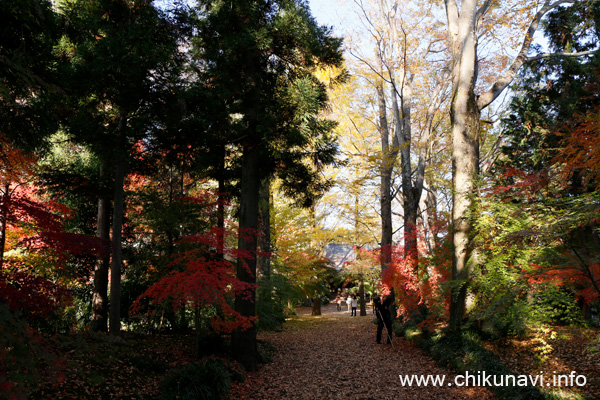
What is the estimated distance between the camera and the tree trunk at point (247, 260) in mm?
8273

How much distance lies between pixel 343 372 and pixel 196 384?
11.8 feet

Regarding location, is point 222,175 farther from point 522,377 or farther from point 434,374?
point 522,377

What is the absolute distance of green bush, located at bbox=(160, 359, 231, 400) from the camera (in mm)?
5680

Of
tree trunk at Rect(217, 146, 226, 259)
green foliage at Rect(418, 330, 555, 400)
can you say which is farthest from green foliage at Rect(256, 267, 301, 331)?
green foliage at Rect(418, 330, 555, 400)

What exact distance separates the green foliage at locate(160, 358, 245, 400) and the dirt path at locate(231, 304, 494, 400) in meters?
0.55

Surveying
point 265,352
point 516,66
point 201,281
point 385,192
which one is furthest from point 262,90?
point 385,192

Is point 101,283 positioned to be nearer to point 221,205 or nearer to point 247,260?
point 221,205

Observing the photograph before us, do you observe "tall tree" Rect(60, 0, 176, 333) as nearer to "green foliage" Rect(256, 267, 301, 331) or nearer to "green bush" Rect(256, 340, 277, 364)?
"green bush" Rect(256, 340, 277, 364)

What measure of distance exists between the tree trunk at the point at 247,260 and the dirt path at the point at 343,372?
541 mm

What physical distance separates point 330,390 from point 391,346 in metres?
4.60

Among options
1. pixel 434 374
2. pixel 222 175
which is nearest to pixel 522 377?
pixel 434 374

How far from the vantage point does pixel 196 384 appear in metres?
5.86

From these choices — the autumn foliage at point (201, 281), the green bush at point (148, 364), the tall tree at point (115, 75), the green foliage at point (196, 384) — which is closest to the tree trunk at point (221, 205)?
the autumn foliage at point (201, 281)

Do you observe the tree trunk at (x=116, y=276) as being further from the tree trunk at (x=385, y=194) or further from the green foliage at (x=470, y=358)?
the tree trunk at (x=385, y=194)
